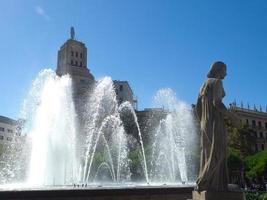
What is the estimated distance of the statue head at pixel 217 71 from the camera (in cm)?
778

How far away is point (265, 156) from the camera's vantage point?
43.2 metres

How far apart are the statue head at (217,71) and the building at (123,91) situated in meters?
81.6

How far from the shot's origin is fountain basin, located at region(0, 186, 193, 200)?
27.1 feet


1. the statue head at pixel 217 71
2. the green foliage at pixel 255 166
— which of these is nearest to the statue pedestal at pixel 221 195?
the statue head at pixel 217 71

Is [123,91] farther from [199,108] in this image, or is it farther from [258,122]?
[199,108]

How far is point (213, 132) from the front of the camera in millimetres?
7312

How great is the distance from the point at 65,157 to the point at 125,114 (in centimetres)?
4167

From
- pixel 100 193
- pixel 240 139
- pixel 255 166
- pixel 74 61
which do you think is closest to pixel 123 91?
pixel 74 61

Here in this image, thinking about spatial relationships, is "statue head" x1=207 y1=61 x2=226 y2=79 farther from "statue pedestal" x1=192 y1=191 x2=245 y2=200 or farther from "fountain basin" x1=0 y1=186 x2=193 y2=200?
"fountain basin" x1=0 y1=186 x2=193 y2=200

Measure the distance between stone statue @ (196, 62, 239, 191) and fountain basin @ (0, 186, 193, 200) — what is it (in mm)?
2237

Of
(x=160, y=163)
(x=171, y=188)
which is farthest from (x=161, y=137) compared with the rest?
(x=171, y=188)

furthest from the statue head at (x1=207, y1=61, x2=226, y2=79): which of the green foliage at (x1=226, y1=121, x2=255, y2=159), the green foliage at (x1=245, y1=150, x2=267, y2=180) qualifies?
the green foliage at (x1=226, y1=121, x2=255, y2=159)

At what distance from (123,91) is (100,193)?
83082 mm

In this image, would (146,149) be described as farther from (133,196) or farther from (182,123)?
(133,196)
